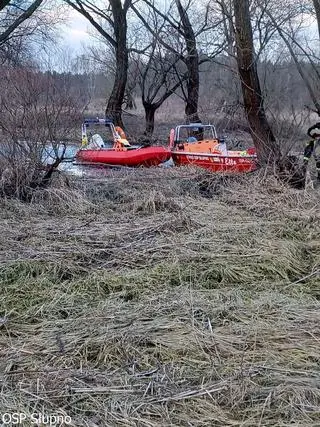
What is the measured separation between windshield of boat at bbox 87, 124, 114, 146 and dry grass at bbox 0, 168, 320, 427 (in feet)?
21.4

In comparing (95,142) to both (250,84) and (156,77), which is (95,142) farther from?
(156,77)

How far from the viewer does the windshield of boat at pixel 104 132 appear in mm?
13087

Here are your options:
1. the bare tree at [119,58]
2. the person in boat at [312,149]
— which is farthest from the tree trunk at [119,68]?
the person in boat at [312,149]

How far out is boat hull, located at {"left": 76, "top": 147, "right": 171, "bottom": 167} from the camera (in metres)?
10.4

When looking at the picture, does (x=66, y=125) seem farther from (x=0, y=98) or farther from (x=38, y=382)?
(x=38, y=382)

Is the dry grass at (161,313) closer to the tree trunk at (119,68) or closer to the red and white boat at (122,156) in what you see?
the red and white boat at (122,156)

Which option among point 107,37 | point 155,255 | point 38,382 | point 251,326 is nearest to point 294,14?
point 107,37

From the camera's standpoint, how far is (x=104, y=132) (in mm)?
14820

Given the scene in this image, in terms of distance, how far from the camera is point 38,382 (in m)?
2.73


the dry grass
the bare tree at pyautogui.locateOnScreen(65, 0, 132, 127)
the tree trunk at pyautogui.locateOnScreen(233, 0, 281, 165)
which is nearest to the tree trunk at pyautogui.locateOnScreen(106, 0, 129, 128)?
the bare tree at pyautogui.locateOnScreen(65, 0, 132, 127)

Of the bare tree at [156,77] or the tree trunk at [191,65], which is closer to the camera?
the tree trunk at [191,65]

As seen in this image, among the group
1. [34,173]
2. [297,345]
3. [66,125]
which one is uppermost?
[66,125]

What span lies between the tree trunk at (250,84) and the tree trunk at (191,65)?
7.58 meters

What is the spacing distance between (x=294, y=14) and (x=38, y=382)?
13313 millimetres
